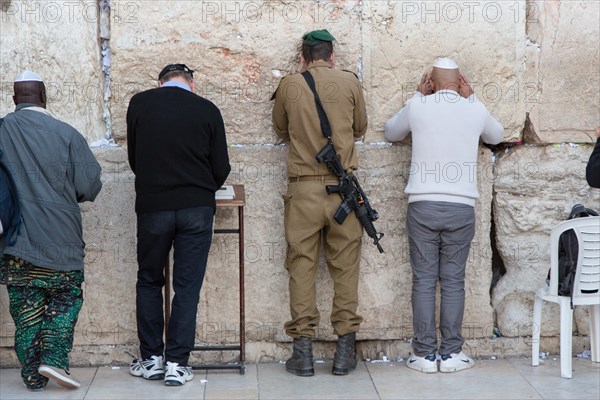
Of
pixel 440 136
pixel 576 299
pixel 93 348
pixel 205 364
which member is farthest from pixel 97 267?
pixel 576 299

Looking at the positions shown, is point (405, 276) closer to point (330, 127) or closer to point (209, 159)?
point (330, 127)

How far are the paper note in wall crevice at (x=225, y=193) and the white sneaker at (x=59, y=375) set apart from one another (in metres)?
1.27

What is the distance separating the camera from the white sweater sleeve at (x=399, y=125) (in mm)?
5738

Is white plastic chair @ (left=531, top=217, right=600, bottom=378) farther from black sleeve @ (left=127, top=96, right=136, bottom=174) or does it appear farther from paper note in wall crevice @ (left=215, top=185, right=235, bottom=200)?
black sleeve @ (left=127, top=96, right=136, bottom=174)

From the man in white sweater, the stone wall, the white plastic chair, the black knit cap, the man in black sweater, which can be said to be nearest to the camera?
the man in black sweater

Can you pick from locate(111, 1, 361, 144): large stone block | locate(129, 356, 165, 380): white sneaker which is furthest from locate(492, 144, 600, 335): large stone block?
locate(129, 356, 165, 380): white sneaker

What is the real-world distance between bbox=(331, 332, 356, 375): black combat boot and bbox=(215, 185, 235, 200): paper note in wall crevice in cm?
107

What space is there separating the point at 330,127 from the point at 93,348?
2.00m

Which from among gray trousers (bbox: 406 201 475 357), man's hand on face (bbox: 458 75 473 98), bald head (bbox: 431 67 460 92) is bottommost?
gray trousers (bbox: 406 201 475 357)

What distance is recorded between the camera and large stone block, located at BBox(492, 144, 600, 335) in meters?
6.12

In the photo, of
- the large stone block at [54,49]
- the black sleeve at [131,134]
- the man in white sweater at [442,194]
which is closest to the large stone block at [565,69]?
the man in white sweater at [442,194]

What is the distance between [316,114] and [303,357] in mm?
1425

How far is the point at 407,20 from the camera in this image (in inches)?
235

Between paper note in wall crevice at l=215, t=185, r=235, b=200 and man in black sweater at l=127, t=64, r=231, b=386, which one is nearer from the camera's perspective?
man in black sweater at l=127, t=64, r=231, b=386
